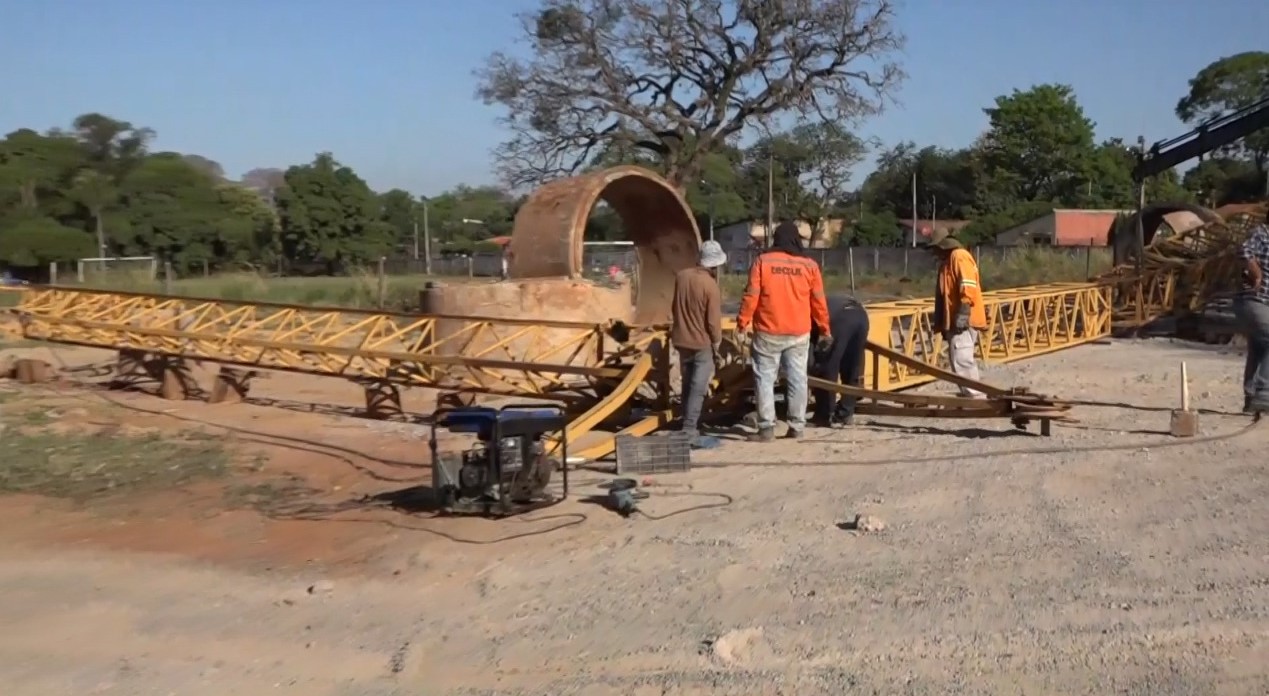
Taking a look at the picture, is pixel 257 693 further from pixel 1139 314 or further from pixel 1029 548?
pixel 1139 314

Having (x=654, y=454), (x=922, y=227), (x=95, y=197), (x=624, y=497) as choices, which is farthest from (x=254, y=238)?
(x=624, y=497)

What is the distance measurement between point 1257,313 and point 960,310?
7.84ft

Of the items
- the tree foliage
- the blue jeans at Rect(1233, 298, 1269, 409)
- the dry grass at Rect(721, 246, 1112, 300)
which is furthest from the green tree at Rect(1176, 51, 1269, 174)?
the blue jeans at Rect(1233, 298, 1269, 409)

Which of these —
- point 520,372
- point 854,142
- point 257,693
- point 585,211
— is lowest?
point 257,693

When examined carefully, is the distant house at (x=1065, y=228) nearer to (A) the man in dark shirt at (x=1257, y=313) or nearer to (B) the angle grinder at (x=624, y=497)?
(A) the man in dark shirt at (x=1257, y=313)

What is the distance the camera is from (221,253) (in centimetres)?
5841

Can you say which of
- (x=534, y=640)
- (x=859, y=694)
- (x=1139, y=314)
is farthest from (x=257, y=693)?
(x=1139, y=314)

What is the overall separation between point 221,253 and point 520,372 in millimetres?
49716

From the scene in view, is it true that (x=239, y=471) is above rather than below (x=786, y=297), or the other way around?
below

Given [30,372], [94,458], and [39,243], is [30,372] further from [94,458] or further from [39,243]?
[39,243]

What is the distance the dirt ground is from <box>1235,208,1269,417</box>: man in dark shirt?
336mm

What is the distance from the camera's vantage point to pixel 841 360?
36.1 feet

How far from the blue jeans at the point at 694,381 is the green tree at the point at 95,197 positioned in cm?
4541

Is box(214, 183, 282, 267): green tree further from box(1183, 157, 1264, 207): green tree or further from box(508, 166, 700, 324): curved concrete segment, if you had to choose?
box(1183, 157, 1264, 207): green tree
